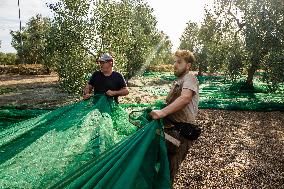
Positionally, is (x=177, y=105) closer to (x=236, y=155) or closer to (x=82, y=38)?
(x=236, y=155)

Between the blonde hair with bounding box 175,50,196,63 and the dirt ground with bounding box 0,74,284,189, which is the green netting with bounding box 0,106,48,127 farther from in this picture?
the blonde hair with bounding box 175,50,196,63

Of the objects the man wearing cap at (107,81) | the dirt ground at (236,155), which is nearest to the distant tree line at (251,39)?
the dirt ground at (236,155)

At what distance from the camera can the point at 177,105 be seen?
4.35 meters

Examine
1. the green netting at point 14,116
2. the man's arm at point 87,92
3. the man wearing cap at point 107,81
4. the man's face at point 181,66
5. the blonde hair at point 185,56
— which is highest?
the blonde hair at point 185,56

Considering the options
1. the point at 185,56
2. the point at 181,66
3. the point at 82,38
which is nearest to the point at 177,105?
the point at 181,66

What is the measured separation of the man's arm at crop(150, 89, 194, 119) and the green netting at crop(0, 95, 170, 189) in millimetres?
229

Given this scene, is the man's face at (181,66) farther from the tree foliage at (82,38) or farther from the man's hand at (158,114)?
the tree foliage at (82,38)

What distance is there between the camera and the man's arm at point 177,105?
4.34m

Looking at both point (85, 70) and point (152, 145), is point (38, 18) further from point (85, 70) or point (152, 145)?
point (152, 145)

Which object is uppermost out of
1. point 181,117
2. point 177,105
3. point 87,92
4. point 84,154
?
point 177,105

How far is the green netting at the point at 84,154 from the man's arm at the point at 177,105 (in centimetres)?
23

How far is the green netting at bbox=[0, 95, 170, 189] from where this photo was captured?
3.92 m

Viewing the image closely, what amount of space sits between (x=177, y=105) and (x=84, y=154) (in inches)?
66.5

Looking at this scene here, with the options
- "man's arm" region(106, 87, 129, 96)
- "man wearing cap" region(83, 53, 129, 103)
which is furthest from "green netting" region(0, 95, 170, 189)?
"man wearing cap" region(83, 53, 129, 103)
